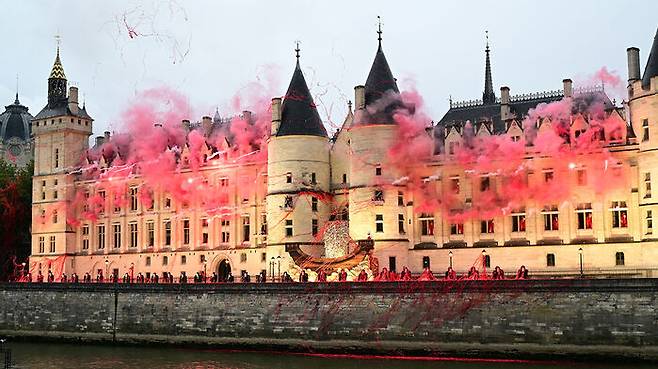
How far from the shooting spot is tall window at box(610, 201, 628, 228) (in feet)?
185

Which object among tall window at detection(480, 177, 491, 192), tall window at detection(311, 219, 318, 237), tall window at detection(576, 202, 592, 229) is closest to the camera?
tall window at detection(576, 202, 592, 229)

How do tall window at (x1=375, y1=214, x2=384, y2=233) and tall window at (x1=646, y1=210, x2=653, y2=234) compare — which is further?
tall window at (x1=375, y1=214, x2=384, y2=233)

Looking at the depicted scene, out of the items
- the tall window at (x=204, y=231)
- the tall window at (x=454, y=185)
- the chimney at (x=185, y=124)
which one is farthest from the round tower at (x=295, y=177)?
the chimney at (x=185, y=124)

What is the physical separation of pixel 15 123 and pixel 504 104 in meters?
69.4

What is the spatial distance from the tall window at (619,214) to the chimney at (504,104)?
11.1 meters

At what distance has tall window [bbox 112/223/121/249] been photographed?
7888 centimetres

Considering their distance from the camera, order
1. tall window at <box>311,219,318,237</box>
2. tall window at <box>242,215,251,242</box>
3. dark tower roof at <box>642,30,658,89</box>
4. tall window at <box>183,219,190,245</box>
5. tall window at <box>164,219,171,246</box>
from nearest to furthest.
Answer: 1. dark tower roof at <box>642,30,658,89</box>
2. tall window at <box>311,219,318,237</box>
3. tall window at <box>242,215,251,242</box>
4. tall window at <box>183,219,190,245</box>
5. tall window at <box>164,219,171,246</box>

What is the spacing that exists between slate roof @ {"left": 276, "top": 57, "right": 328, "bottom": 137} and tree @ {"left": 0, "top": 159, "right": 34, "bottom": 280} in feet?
109

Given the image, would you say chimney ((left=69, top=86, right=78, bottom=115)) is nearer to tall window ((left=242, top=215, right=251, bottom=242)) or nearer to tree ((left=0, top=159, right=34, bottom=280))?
tree ((left=0, top=159, right=34, bottom=280))

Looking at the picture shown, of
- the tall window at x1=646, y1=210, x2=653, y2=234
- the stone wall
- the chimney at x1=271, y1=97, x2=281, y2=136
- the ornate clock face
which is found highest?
the ornate clock face

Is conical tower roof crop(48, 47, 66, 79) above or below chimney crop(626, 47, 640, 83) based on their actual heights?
above

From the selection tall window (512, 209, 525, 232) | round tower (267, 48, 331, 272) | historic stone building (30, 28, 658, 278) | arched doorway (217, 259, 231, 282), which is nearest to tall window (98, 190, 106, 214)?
historic stone building (30, 28, 658, 278)

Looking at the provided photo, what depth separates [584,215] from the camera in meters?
57.6

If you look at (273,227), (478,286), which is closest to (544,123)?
(478,286)
